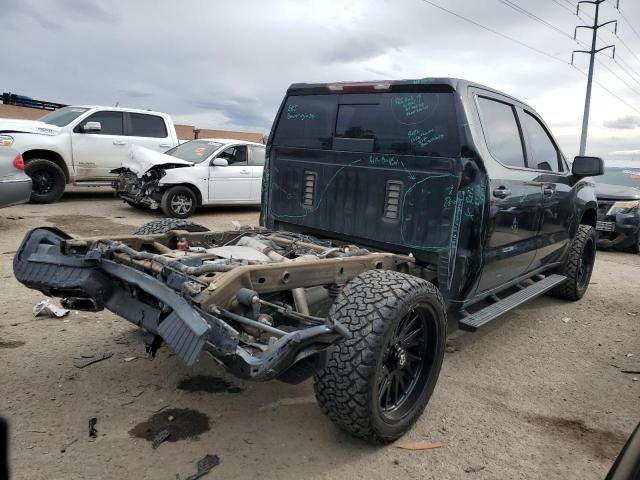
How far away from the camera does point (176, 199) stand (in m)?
9.61

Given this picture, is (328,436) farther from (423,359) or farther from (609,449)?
(609,449)

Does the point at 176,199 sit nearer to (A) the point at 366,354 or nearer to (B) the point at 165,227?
(B) the point at 165,227

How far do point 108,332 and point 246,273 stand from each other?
2.07 metres

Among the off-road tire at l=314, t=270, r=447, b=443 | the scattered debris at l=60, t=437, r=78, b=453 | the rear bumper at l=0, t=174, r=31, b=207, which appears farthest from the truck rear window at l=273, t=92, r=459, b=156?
the rear bumper at l=0, t=174, r=31, b=207

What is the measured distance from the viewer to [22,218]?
8.45 m

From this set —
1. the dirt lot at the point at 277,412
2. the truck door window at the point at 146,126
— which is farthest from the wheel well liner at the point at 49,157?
the dirt lot at the point at 277,412

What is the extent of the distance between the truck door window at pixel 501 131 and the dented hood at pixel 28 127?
8928mm

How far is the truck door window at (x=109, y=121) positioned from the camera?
35.2 ft

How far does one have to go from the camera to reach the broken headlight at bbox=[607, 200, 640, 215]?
9445 millimetres

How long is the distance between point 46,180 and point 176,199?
2739 millimetres

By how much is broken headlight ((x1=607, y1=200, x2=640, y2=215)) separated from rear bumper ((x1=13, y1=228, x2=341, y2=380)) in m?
8.96

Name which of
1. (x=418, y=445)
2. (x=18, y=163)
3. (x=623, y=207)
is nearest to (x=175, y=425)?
(x=418, y=445)

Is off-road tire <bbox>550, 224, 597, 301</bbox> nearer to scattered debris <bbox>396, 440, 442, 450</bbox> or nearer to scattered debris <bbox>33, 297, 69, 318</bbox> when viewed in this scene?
scattered debris <bbox>396, 440, 442, 450</bbox>

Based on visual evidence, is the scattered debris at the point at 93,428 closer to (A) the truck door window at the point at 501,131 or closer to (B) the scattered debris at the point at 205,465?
(B) the scattered debris at the point at 205,465
